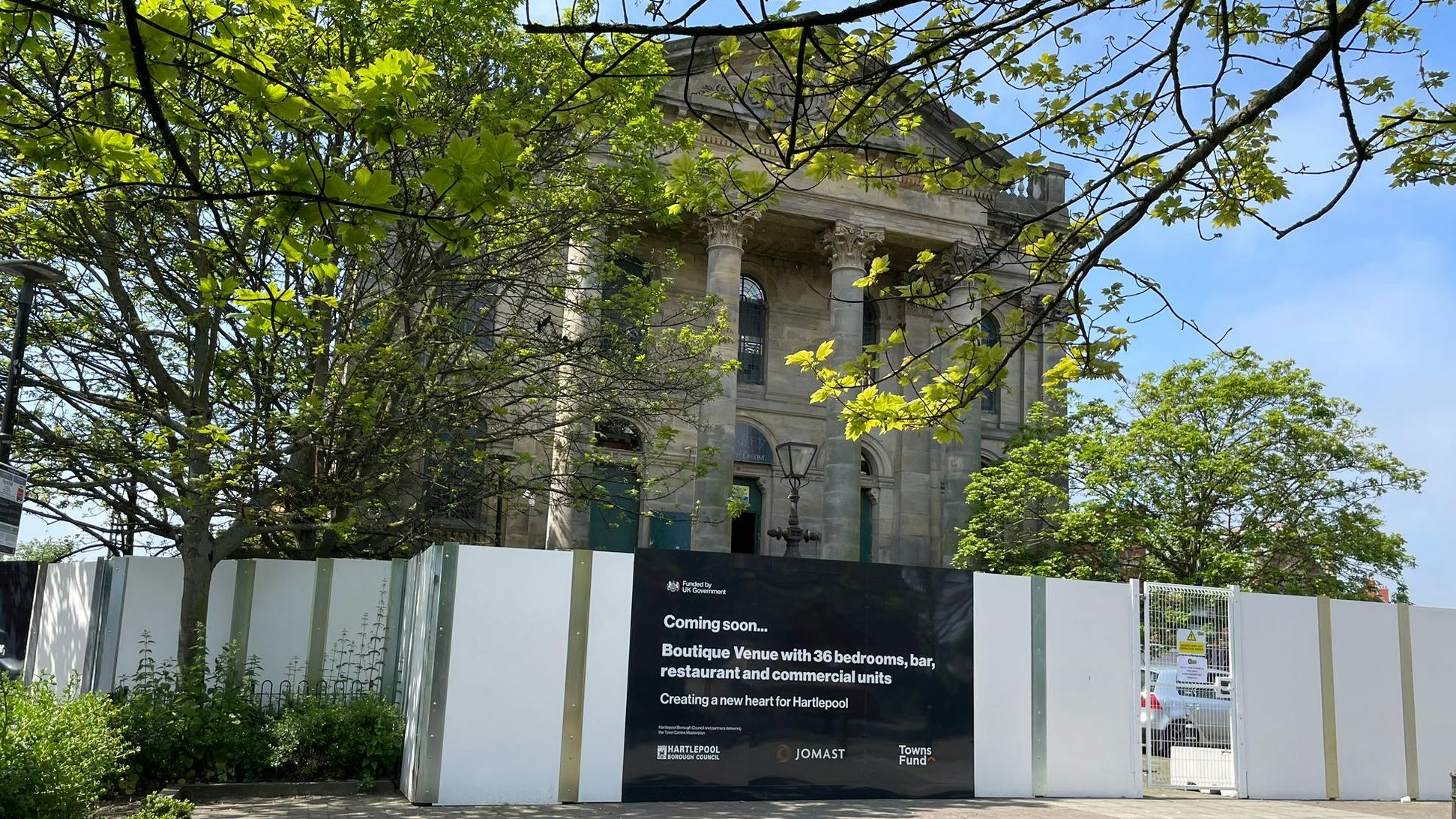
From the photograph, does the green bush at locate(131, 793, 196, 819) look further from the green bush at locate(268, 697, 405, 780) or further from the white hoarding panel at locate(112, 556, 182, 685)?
the white hoarding panel at locate(112, 556, 182, 685)

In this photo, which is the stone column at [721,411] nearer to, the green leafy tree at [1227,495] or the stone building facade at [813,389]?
the stone building facade at [813,389]

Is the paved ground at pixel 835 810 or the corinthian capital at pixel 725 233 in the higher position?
the corinthian capital at pixel 725 233

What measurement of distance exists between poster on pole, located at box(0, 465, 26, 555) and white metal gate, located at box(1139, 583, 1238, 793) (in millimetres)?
12230

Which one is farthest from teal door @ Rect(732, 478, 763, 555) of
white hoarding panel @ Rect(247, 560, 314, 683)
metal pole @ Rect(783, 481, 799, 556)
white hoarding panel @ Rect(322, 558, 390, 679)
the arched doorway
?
white hoarding panel @ Rect(247, 560, 314, 683)

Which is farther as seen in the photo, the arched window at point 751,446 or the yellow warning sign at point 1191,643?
the arched window at point 751,446

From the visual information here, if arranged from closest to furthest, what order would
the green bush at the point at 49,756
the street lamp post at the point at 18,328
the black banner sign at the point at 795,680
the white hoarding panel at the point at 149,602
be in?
the green bush at the point at 49,756 → the street lamp post at the point at 18,328 → the black banner sign at the point at 795,680 → the white hoarding panel at the point at 149,602

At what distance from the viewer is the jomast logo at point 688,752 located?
12.9 meters

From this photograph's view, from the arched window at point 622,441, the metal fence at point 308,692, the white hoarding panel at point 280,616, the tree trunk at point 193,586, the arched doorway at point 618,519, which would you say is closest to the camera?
the metal fence at point 308,692

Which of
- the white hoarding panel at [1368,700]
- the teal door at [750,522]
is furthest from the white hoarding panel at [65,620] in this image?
the teal door at [750,522]

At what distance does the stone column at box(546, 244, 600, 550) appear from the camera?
19.2 m

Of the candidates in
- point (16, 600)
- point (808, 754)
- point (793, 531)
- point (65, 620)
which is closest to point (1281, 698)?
point (808, 754)

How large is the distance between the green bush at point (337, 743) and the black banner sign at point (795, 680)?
2.85 metres

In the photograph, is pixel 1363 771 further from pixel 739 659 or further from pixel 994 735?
pixel 739 659

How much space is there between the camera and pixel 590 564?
12.9 m
